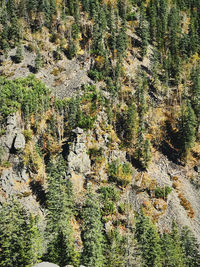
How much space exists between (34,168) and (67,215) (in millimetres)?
16796

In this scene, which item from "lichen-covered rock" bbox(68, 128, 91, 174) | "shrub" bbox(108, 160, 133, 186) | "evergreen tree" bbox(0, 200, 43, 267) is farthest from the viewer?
"shrub" bbox(108, 160, 133, 186)

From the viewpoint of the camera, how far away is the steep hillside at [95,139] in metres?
32.2

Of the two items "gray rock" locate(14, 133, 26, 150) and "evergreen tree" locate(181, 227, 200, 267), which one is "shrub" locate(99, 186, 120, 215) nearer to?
"evergreen tree" locate(181, 227, 200, 267)

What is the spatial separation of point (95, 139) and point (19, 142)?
714 inches

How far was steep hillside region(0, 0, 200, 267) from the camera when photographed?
32.2 meters

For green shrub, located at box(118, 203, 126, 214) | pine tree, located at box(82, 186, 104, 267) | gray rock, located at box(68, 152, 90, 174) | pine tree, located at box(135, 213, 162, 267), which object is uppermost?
pine tree, located at box(82, 186, 104, 267)

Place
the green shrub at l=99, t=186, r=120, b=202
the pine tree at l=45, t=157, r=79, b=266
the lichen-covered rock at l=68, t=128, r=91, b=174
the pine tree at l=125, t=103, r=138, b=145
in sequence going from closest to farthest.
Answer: the pine tree at l=45, t=157, r=79, b=266
the green shrub at l=99, t=186, r=120, b=202
the lichen-covered rock at l=68, t=128, r=91, b=174
the pine tree at l=125, t=103, r=138, b=145

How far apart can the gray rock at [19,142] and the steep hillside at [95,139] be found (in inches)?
8.2

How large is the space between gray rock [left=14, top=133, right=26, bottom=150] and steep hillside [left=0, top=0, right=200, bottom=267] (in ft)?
0.69

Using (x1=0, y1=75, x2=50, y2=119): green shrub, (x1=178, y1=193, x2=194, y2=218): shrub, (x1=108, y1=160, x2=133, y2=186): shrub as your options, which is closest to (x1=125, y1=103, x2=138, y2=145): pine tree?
(x1=108, y1=160, x2=133, y2=186): shrub

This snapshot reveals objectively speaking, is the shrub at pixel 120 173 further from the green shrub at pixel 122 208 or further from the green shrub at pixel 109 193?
the green shrub at pixel 122 208

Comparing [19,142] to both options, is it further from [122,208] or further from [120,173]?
[122,208]

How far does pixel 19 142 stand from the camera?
48250mm

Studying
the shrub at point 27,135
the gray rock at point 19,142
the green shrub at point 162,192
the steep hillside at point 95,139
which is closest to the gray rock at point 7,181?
the steep hillside at point 95,139
